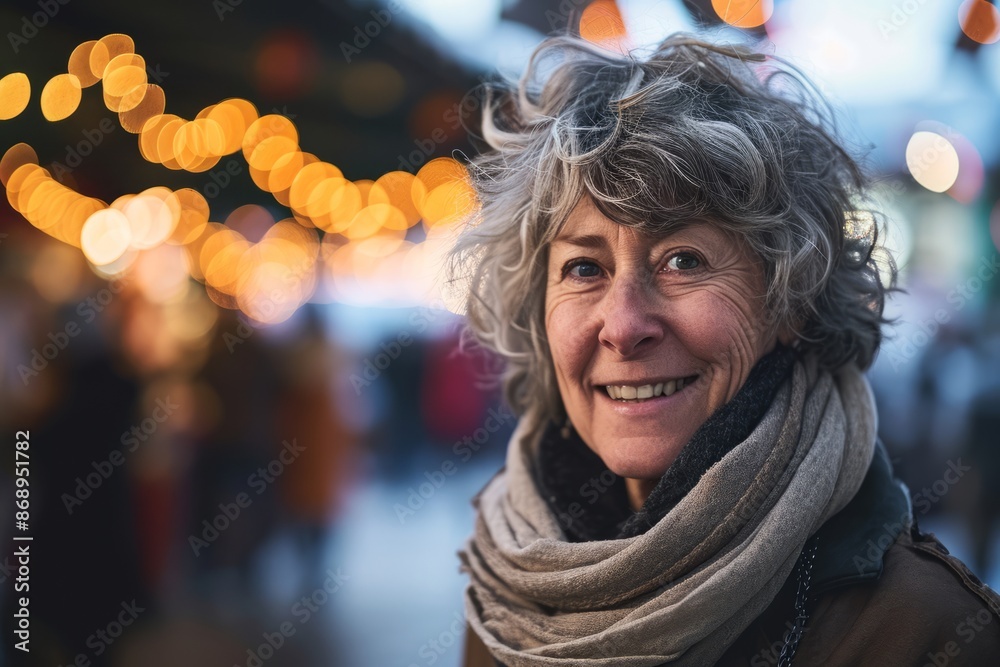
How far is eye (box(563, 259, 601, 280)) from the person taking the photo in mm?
1771

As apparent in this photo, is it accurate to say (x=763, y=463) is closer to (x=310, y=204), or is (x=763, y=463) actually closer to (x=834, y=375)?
(x=834, y=375)

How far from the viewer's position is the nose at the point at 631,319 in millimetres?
1639

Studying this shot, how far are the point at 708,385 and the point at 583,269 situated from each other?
0.37 m

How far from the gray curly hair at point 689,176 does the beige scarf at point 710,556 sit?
0.22 m

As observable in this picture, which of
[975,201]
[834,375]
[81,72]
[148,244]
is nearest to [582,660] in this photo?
[834,375]

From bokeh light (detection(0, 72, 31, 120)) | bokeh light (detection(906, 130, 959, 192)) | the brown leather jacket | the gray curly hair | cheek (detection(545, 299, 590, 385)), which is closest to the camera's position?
the brown leather jacket

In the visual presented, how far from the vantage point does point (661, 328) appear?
1663 millimetres

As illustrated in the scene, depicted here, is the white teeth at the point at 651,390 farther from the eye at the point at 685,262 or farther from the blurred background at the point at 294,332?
the blurred background at the point at 294,332

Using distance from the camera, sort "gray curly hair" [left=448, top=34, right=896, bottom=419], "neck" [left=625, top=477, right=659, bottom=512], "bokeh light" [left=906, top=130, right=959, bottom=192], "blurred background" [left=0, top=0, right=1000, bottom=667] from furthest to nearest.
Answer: "bokeh light" [left=906, top=130, right=959, bottom=192] < "blurred background" [left=0, top=0, right=1000, bottom=667] < "neck" [left=625, top=477, right=659, bottom=512] < "gray curly hair" [left=448, top=34, right=896, bottom=419]

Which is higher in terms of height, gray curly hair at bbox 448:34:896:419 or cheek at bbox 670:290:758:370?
gray curly hair at bbox 448:34:896:419

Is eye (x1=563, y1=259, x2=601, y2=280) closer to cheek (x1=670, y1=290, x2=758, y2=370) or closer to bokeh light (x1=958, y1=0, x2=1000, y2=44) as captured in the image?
cheek (x1=670, y1=290, x2=758, y2=370)

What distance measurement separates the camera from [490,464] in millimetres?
10391

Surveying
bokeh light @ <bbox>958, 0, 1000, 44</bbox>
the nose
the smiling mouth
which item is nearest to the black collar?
the smiling mouth

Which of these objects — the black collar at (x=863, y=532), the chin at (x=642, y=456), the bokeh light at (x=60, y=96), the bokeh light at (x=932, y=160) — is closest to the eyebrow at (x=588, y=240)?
the chin at (x=642, y=456)
